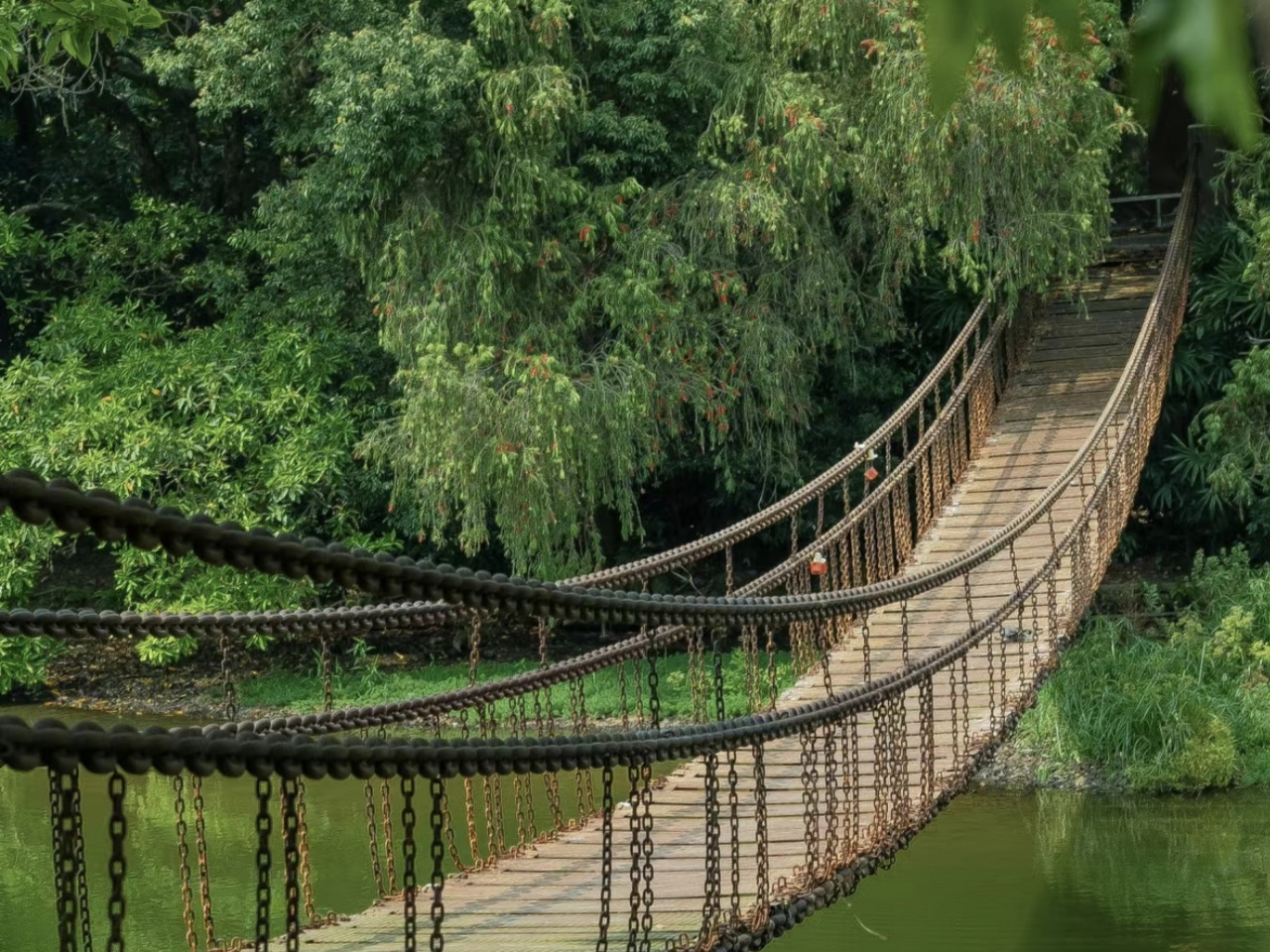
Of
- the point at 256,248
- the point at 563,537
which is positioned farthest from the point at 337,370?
the point at 563,537

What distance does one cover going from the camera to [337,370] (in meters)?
10.5

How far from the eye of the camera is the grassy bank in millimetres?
8236

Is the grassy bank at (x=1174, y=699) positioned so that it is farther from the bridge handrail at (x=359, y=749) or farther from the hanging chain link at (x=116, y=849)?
the hanging chain link at (x=116, y=849)

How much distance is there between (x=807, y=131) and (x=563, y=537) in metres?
2.72

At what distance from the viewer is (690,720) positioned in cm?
963

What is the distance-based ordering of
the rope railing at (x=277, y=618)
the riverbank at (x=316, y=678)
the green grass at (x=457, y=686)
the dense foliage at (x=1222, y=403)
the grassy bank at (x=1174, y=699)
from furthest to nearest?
the riverbank at (x=316, y=678) → the green grass at (x=457, y=686) → the dense foliage at (x=1222, y=403) → the grassy bank at (x=1174, y=699) → the rope railing at (x=277, y=618)

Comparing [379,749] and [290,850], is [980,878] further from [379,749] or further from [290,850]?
[290,850]

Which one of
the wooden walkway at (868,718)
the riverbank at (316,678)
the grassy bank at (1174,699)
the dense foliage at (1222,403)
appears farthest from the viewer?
the riverbank at (316,678)

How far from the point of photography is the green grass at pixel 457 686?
402 inches

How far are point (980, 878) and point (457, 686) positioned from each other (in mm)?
4370

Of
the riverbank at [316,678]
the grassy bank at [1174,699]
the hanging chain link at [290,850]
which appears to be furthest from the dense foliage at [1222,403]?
the hanging chain link at [290,850]

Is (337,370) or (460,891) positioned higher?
(337,370)

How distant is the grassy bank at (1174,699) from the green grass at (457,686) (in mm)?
1924

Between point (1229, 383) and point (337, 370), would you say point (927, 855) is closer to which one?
point (1229, 383)
